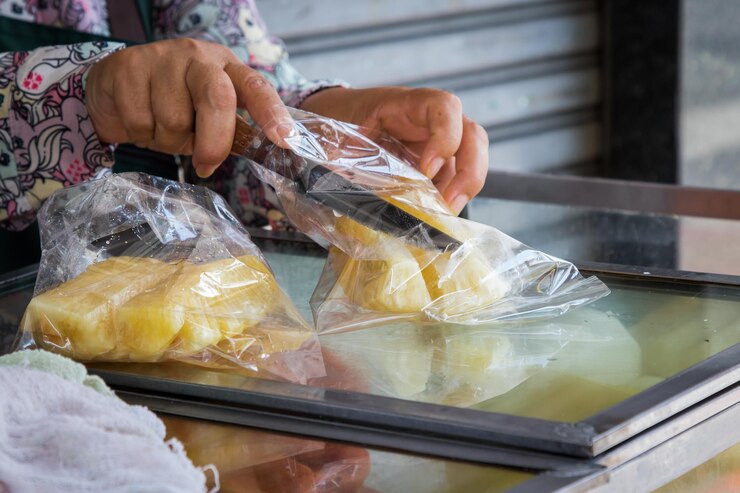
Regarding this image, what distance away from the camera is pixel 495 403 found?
693 mm

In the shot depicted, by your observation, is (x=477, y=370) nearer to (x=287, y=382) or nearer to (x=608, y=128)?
(x=287, y=382)

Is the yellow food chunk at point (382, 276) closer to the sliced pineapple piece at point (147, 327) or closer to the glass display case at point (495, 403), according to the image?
the glass display case at point (495, 403)

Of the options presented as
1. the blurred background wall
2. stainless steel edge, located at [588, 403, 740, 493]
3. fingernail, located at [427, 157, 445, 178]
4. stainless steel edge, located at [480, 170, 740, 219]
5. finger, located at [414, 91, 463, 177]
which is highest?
finger, located at [414, 91, 463, 177]

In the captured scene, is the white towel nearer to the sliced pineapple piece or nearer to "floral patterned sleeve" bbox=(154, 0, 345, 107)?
the sliced pineapple piece

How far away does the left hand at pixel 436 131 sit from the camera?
1103mm

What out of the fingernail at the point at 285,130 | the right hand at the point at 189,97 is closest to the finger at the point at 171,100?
the right hand at the point at 189,97

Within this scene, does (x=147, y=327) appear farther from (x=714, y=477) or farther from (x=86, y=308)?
(x=714, y=477)

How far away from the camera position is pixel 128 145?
1.51m

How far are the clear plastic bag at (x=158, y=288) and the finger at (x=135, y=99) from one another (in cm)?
9

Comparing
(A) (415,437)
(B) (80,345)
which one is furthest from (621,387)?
(B) (80,345)

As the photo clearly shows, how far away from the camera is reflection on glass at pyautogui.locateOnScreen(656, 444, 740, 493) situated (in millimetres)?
652

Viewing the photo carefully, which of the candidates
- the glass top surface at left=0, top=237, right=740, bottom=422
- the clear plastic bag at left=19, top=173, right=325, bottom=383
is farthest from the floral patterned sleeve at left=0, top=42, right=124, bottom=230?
the glass top surface at left=0, top=237, right=740, bottom=422

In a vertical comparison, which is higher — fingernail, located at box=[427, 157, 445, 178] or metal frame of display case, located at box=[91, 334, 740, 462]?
fingernail, located at box=[427, 157, 445, 178]

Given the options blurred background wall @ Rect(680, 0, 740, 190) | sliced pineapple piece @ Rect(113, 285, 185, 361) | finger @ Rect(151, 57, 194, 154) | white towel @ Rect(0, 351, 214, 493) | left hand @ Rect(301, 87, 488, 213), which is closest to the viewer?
white towel @ Rect(0, 351, 214, 493)
